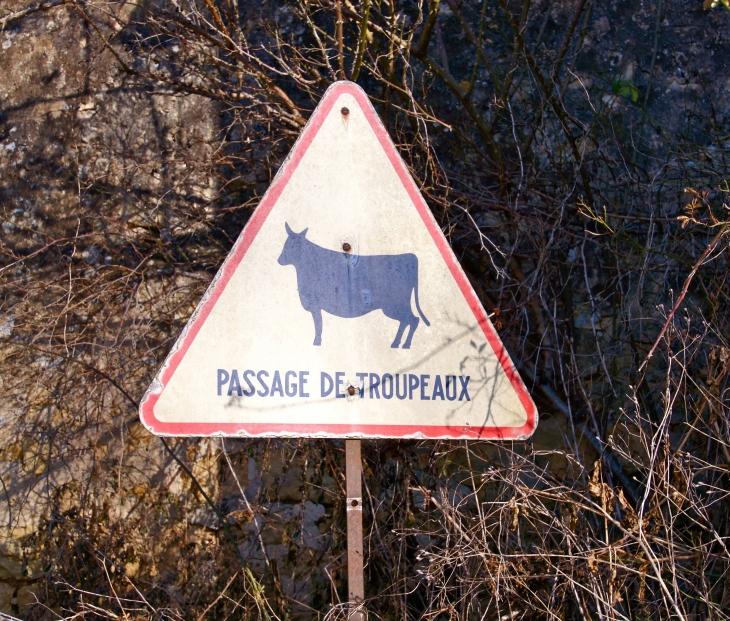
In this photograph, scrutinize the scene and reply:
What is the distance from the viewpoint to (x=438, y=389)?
1667mm

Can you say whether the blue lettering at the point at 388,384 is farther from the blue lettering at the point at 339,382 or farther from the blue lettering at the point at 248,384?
the blue lettering at the point at 248,384

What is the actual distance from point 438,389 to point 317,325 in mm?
334

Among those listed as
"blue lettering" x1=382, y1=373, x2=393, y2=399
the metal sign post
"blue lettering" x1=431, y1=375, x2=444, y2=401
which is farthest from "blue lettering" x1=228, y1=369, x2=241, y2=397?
"blue lettering" x1=431, y1=375, x2=444, y2=401

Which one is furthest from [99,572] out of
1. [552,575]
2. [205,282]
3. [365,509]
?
[552,575]

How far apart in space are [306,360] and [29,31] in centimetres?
246

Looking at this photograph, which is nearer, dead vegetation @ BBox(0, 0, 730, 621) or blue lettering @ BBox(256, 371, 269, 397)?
blue lettering @ BBox(256, 371, 269, 397)

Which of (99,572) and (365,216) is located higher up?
(365,216)

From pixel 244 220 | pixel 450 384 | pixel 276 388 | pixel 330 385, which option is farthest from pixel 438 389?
pixel 244 220

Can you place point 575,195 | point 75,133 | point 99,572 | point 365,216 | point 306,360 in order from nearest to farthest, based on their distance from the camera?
point 306,360 → point 365,216 → point 99,572 → point 575,195 → point 75,133

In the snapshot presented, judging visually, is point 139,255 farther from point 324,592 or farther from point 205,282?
point 324,592

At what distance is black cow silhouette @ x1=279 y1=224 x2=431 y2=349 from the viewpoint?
1650 millimetres

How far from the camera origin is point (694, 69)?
10.1 feet

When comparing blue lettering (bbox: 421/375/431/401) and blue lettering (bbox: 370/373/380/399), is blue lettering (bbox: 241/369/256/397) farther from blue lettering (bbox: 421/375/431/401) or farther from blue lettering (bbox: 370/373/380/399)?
blue lettering (bbox: 421/375/431/401)

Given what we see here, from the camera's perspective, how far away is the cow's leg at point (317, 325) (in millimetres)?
1625
